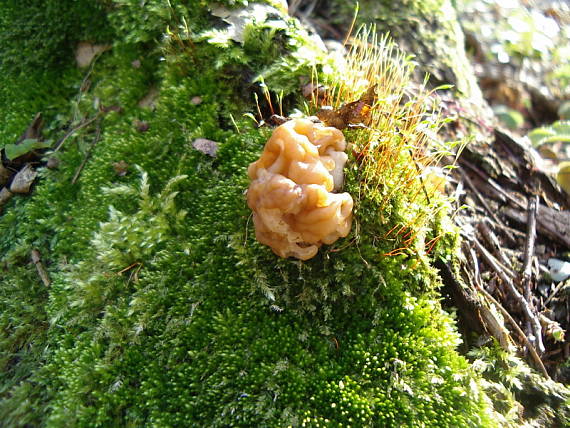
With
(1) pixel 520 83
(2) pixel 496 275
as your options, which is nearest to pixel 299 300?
(2) pixel 496 275

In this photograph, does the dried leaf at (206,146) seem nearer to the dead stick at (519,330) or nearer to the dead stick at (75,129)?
the dead stick at (75,129)

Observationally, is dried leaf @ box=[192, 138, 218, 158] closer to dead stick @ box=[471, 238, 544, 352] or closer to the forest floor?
the forest floor

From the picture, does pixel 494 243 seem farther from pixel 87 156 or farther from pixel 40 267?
pixel 40 267

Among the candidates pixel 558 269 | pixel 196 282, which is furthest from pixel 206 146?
pixel 558 269

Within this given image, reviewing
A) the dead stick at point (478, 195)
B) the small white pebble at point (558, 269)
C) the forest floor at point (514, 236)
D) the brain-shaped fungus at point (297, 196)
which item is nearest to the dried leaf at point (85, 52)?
the forest floor at point (514, 236)

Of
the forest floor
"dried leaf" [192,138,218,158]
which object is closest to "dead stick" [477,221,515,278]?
the forest floor

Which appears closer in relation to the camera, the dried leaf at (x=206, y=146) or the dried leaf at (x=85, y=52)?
the dried leaf at (x=206, y=146)
